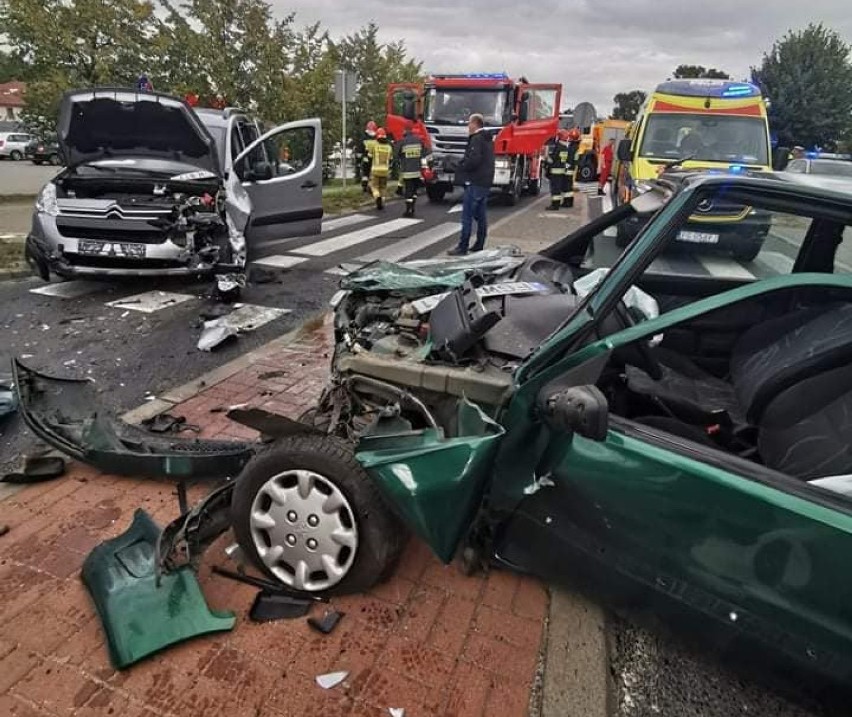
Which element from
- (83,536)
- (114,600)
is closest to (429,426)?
(114,600)

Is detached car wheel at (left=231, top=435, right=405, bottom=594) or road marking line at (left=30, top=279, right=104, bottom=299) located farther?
road marking line at (left=30, top=279, right=104, bottom=299)

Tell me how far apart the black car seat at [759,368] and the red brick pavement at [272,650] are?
3.31ft

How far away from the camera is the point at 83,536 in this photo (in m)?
2.70

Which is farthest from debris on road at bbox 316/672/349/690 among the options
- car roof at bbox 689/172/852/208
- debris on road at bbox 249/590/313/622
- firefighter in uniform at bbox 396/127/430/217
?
firefighter in uniform at bbox 396/127/430/217

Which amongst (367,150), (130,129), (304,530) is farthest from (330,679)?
(367,150)

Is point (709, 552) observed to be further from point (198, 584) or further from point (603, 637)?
point (198, 584)

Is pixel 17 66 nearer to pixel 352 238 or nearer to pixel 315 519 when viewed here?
pixel 352 238

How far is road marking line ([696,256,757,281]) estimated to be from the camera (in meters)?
2.84

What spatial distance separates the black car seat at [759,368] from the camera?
214cm

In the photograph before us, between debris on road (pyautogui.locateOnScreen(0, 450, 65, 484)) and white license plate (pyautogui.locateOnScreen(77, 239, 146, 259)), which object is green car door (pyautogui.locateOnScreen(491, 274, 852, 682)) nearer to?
debris on road (pyautogui.locateOnScreen(0, 450, 65, 484))

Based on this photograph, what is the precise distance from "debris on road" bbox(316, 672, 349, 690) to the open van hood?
6468 mm

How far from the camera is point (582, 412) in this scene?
5.38ft

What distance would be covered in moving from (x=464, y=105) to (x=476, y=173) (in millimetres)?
6936

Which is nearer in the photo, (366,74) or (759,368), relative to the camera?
(759,368)
